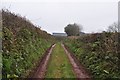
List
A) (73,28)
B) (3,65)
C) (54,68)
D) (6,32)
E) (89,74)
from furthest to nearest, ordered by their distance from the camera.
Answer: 1. (73,28)
2. (6,32)
3. (54,68)
4. (89,74)
5. (3,65)

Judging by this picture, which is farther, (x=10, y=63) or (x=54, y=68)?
(x=54, y=68)

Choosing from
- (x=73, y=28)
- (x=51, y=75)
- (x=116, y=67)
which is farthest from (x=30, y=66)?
(x=73, y=28)

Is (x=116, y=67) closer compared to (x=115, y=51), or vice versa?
(x=116, y=67)

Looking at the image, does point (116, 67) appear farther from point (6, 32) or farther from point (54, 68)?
point (6, 32)

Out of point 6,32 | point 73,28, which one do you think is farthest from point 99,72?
point 73,28

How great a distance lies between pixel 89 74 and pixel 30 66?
14.3 feet

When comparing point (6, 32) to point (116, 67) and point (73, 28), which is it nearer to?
point (116, 67)

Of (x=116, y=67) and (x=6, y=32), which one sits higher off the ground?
(x=6, y=32)

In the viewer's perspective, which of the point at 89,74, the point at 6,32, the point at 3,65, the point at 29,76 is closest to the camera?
the point at 3,65

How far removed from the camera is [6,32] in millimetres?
22797

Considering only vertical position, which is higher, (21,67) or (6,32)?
(6,32)

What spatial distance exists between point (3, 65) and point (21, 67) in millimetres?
2809

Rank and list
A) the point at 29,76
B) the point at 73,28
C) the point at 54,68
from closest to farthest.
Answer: the point at 29,76
the point at 54,68
the point at 73,28

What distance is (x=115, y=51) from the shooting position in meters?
22.1
